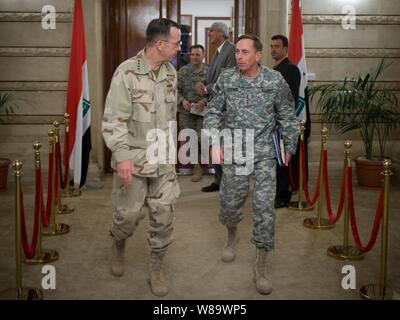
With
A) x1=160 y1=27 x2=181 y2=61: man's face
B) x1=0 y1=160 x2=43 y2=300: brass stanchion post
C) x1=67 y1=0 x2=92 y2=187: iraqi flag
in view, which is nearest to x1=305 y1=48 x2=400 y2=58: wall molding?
x1=67 y1=0 x2=92 y2=187: iraqi flag

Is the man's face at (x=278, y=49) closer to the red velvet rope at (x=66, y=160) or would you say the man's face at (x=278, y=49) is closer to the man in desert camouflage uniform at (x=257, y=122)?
the man in desert camouflage uniform at (x=257, y=122)

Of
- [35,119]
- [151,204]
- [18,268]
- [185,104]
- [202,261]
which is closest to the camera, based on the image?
[18,268]

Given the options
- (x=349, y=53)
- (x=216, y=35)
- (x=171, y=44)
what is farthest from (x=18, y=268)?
(x=349, y=53)

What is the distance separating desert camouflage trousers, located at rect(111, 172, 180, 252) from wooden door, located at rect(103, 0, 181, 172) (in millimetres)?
4099

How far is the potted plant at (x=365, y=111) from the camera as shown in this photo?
6863 mm

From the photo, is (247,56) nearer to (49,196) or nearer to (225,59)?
(49,196)

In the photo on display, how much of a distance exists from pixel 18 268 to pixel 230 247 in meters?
1.58

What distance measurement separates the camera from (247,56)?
12.3ft

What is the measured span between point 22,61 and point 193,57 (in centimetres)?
220

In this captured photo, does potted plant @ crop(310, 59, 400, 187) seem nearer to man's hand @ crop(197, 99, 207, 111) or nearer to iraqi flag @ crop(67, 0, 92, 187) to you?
man's hand @ crop(197, 99, 207, 111)

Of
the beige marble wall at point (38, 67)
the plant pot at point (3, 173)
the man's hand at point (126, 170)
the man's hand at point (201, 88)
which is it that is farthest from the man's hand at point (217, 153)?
the plant pot at point (3, 173)

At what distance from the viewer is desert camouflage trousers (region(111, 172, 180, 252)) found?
3561 mm

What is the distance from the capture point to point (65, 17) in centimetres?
710

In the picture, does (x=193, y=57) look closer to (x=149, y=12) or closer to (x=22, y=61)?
(x=149, y=12)
